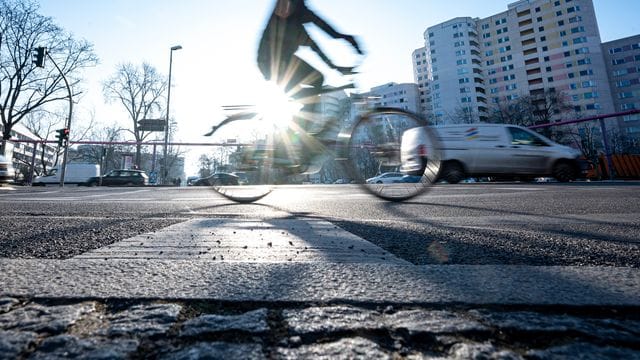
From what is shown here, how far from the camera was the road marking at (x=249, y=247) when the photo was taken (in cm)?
116

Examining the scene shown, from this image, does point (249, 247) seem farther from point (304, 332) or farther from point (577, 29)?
point (577, 29)

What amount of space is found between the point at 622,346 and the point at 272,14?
13.3 feet

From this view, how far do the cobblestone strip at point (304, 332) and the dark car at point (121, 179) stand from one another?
999 inches

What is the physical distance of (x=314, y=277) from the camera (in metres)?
0.89

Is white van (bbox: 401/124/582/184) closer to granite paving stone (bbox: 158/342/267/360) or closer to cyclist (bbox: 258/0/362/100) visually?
cyclist (bbox: 258/0/362/100)

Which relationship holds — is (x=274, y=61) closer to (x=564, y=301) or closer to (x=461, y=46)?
(x=564, y=301)

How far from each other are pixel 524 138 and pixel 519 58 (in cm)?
8153

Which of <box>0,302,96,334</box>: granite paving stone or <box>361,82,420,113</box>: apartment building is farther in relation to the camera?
<box>361,82,420,113</box>: apartment building

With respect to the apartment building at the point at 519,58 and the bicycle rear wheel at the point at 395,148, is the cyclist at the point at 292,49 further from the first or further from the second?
the apartment building at the point at 519,58

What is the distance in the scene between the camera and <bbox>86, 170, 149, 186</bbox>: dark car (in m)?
22.3

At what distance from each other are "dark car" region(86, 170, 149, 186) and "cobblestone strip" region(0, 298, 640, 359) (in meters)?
25.4

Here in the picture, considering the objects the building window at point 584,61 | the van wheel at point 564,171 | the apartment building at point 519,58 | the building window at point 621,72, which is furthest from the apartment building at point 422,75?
the van wheel at point 564,171

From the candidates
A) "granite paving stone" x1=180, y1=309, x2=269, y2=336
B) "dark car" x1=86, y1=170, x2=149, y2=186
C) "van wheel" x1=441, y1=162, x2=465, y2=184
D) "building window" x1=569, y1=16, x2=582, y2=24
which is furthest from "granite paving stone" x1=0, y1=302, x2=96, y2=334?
"building window" x1=569, y1=16, x2=582, y2=24

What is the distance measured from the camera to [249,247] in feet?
4.46
